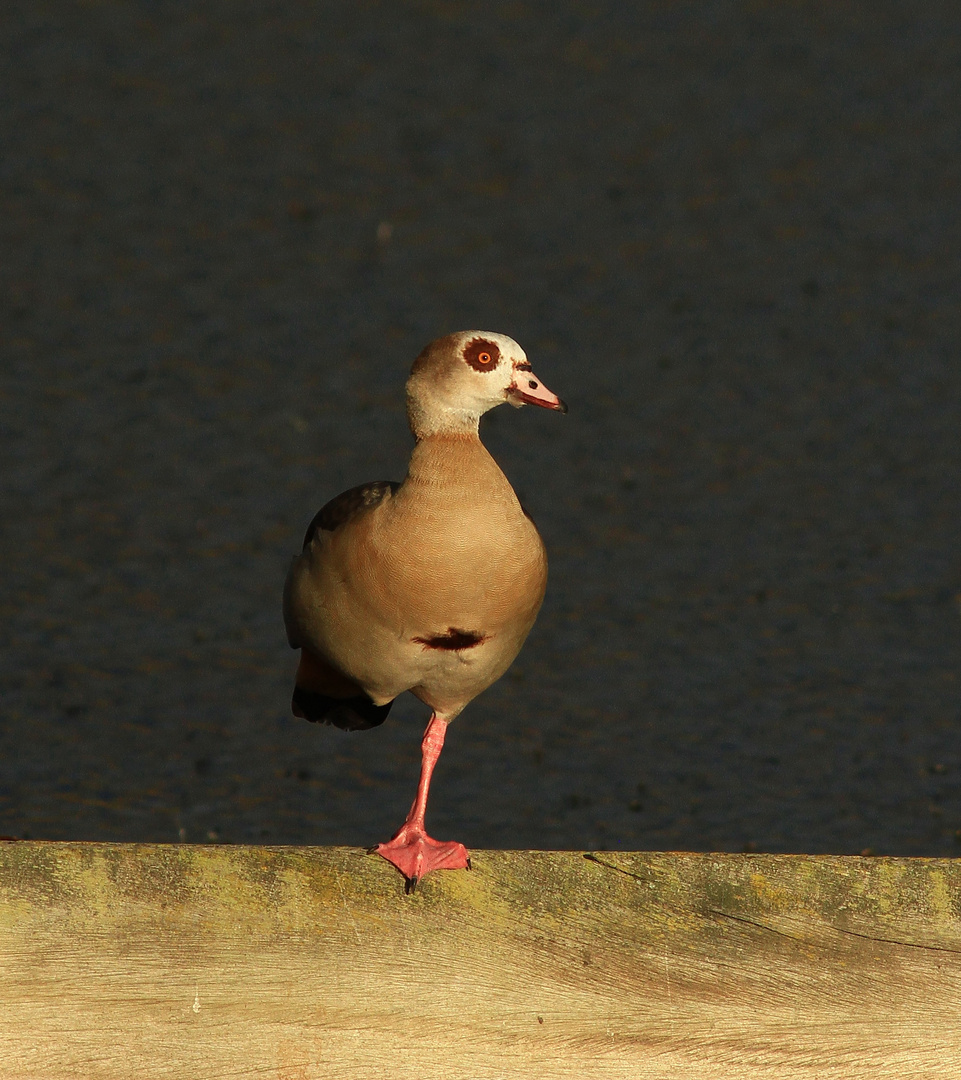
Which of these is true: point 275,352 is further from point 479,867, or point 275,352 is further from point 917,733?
point 479,867

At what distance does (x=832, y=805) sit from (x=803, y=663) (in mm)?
804

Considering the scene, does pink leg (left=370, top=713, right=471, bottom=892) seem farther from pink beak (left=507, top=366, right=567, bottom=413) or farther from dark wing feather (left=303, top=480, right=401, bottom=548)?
pink beak (left=507, top=366, right=567, bottom=413)

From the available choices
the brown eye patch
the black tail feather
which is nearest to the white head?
the brown eye patch

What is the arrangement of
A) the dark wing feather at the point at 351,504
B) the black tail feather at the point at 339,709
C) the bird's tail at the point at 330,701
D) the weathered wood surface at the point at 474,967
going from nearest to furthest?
the weathered wood surface at the point at 474,967
the dark wing feather at the point at 351,504
the bird's tail at the point at 330,701
the black tail feather at the point at 339,709

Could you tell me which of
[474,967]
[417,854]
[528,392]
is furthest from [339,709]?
[474,967]

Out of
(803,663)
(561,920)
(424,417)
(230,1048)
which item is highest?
(424,417)

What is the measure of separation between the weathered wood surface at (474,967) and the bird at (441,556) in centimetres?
52

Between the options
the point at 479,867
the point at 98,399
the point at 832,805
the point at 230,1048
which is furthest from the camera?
the point at 98,399

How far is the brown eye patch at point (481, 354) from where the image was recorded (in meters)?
3.01

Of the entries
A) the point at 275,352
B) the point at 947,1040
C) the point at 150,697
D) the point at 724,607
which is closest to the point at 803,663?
the point at 724,607

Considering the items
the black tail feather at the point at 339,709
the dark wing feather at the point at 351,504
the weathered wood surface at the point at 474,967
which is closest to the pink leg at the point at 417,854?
the weathered wood surface at the point at 474,967

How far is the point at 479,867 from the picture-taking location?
2.41 m

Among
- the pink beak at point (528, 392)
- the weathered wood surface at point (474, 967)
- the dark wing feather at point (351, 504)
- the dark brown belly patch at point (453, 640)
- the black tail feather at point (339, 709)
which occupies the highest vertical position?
the pink beak at point (528, 392)

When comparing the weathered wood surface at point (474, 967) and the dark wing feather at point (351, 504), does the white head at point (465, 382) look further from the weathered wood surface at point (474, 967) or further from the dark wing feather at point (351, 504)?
the weathered wood surface at point (474, 967)
